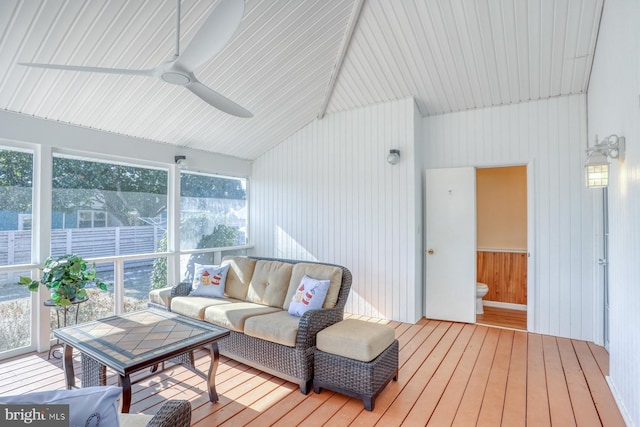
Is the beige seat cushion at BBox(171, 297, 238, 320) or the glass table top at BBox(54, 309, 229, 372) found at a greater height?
the glass table top at BBox(54, 309, 229, 372)

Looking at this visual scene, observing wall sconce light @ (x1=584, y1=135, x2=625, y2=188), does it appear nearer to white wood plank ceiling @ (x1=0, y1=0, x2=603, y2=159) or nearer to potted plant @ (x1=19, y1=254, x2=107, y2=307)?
white wood plank ceiling @ (x1=0, y1=0, x2=603, y2=159)

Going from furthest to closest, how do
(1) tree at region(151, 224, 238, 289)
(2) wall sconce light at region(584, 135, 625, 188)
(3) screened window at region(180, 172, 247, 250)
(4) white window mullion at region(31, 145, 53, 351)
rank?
(3) screened window at region(180, 172, 247, 250), (1) tree at region(151, 224, 238, 289), (4) white window mullion at region(31, 145, 53, 351), (2) wall sconce light at region(584, 135, 625, 188)

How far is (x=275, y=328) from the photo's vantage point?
114 inches

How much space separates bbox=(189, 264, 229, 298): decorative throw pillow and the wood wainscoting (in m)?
4.19

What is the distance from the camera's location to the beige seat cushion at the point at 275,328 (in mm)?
2811

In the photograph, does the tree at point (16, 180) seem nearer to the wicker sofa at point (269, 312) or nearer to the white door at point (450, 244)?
the wicker sofa at point (269, 312)

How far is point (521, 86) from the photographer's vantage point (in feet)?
13.2

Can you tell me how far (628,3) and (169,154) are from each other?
5.06m

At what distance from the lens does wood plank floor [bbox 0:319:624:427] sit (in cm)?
238

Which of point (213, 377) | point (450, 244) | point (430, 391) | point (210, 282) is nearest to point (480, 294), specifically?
point (450, 244)

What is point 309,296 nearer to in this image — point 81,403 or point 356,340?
point 356,340

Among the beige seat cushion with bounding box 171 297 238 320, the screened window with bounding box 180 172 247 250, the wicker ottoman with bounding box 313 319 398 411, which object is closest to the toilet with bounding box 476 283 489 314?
the wicker ottoman with bounding box 313 319 398 411

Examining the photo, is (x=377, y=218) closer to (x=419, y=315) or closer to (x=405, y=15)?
(x=419, y=315)

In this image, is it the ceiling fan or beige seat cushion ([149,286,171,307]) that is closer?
the ceiling fan
